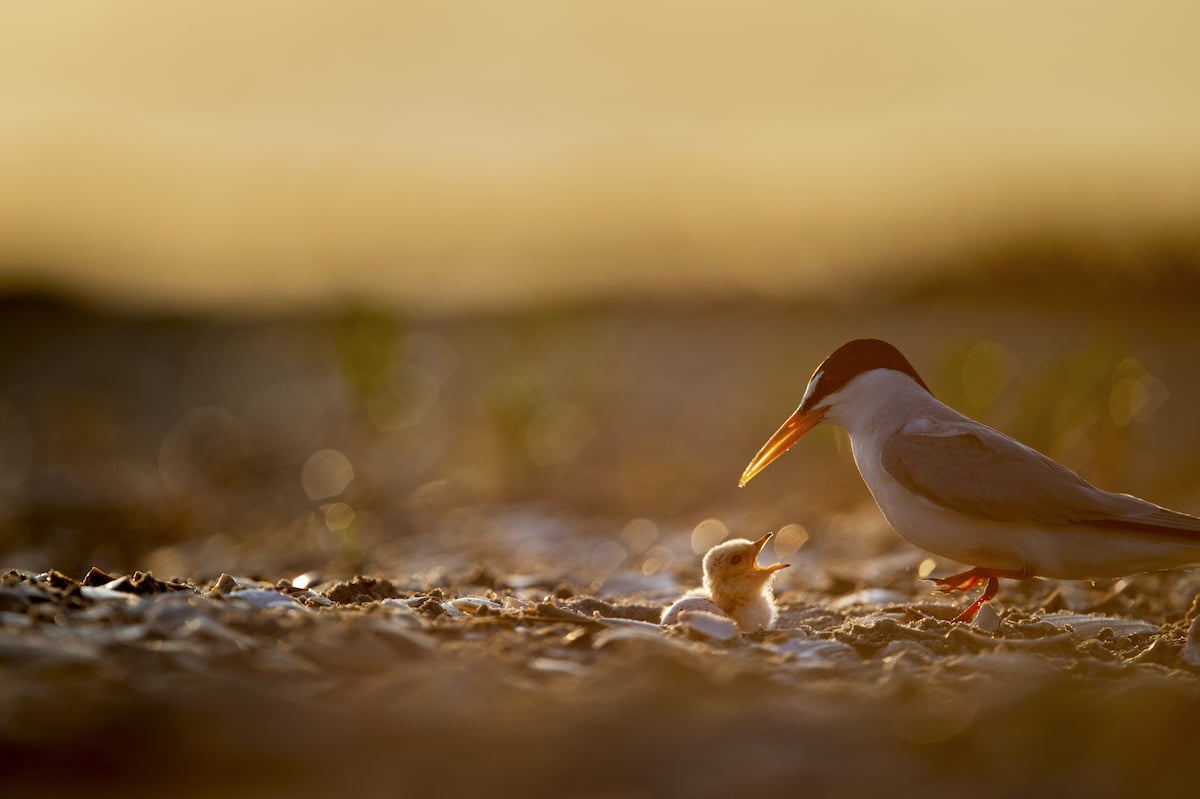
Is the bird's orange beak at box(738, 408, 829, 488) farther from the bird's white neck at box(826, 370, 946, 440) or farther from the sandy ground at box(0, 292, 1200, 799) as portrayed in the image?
the sandy ground at box(0, 292, 1200, 799)

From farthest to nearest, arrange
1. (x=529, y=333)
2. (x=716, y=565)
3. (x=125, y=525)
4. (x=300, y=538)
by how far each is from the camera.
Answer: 1. (x=529, y=333)
2. (x=125, y=525)
3. (x=300, y=538)
4. (x=716, y=565)

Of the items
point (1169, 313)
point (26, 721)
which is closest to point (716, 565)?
point (26, 721)

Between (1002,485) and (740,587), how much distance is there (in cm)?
114

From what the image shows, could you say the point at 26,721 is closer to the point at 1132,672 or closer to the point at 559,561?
the point at 1132,672

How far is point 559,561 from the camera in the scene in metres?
8.09

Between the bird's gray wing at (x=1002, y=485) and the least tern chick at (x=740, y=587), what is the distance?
2.25 ft

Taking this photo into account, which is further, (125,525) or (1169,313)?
(1169,313)

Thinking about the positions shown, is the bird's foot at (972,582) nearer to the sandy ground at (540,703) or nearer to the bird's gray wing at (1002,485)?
the bird's gray wing at (1002,485)

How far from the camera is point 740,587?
17.0 feet

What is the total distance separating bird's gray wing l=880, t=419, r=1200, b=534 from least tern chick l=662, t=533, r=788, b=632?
0.69 m

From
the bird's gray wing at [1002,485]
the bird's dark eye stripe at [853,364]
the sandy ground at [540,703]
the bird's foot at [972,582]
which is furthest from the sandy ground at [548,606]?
the bird's dark eye stripe at [853,364]

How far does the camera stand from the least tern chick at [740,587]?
5.05 metres

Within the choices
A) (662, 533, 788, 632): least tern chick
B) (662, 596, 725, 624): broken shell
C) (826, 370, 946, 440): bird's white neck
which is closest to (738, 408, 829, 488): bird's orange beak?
(826, 370, 946, 440): bird's white neck

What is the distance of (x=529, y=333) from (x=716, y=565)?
31.5 feet
